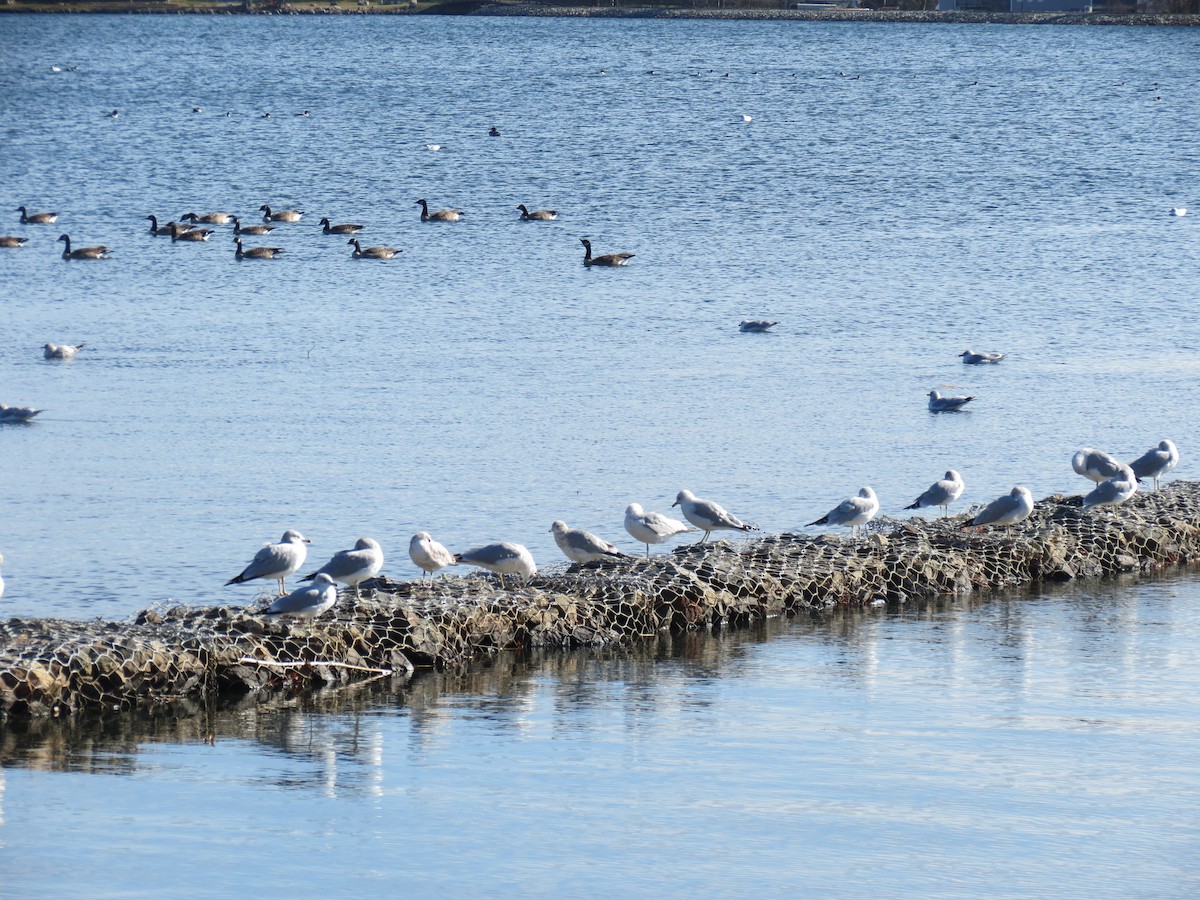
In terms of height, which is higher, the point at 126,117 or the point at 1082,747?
the point at 126,117

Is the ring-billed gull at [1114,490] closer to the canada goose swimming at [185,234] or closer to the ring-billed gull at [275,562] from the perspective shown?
the ring-billed gull at [275,562]

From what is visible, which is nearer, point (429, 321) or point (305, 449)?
point (305, 449)

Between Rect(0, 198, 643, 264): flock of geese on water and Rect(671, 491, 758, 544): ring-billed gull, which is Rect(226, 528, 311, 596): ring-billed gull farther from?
Rect(0, 198, 643, 264): flock of geese on water

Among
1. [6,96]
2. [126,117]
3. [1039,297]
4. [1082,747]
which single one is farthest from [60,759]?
[6,96]

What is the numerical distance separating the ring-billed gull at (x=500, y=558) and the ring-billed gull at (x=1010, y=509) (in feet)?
16.8

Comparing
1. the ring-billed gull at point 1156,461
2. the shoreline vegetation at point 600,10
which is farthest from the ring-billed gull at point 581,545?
the shoreline vegetation at point 600,10

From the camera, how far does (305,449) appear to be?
2386 cm

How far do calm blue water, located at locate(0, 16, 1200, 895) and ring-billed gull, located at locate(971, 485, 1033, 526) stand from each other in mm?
1138

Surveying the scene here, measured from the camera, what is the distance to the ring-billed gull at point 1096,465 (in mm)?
19797

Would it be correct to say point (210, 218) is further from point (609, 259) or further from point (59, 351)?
point (59, 351)

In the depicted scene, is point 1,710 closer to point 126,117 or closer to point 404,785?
point 404,785

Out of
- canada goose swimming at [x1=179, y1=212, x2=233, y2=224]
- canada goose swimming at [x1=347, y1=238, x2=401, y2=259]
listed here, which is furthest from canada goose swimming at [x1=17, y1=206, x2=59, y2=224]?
canada goose swimming at [x1=347, y1=238, x2=401, y2=259]

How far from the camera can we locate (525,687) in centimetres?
1474

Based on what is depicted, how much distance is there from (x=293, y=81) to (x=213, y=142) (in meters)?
26.6
